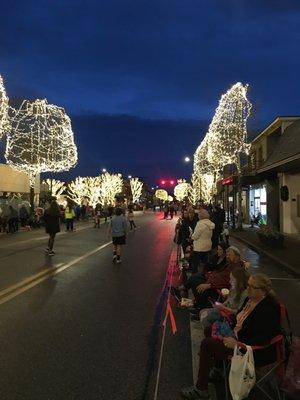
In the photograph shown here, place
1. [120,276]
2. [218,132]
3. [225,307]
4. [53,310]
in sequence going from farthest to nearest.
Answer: [218,132] → [120,276] → [53,310] → [225,307]

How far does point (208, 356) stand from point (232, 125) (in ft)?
96.8

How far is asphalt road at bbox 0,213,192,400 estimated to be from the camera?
Result: 5.45 metres

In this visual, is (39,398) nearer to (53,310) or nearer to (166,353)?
(166,353)

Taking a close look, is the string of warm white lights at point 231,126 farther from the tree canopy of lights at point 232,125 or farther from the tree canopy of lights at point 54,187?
the tree canopy of lights at point 54,187

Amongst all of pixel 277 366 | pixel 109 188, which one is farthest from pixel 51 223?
pixel 109 188

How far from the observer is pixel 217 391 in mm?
5266

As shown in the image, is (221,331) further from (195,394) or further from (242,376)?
(242,376)

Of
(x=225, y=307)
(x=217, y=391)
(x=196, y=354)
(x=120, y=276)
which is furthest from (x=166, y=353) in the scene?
(x=120, y=276)

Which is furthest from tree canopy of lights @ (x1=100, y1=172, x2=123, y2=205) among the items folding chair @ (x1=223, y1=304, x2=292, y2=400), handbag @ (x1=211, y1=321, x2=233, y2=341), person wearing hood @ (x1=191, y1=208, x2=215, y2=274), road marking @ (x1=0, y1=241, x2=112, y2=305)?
folding chair @ (x1=223, y1=304, x2=292, y2=400)

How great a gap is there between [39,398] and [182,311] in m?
4.38

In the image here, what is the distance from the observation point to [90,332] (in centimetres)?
760

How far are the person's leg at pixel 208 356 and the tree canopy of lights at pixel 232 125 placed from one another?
93.5ft

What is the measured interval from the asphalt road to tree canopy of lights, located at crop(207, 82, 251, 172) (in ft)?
67.1

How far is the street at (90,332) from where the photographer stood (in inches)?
216
